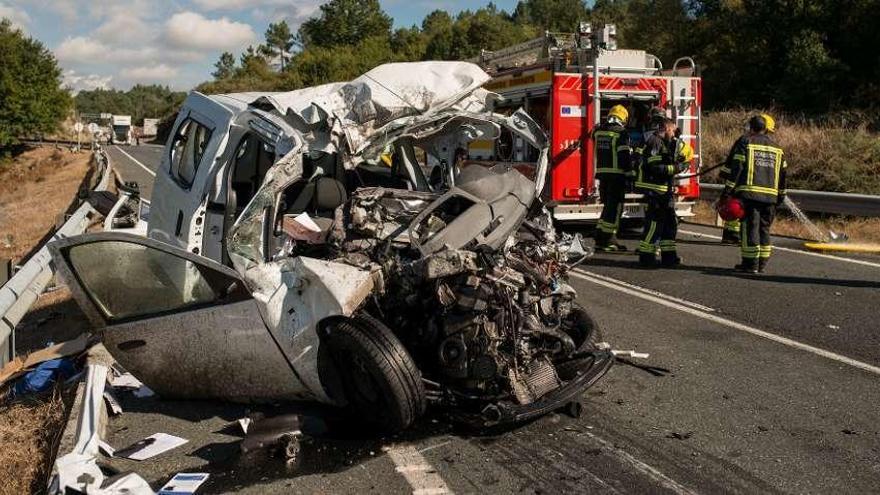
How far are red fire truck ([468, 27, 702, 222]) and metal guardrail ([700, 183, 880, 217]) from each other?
76.8 inches

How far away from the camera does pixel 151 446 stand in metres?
3.99

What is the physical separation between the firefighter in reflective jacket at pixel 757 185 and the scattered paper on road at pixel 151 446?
20.4 ft

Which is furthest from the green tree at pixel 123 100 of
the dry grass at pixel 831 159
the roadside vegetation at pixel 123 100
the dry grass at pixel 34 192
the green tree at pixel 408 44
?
the dry grass at pixel 831 159

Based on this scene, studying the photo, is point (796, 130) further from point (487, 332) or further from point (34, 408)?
point (34, 408)

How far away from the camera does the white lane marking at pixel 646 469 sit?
3400mm

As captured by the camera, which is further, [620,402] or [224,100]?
[224,100]

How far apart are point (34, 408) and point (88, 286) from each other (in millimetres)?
998

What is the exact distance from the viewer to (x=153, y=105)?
143 metres

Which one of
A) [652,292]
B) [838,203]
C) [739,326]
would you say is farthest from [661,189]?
[838,203]

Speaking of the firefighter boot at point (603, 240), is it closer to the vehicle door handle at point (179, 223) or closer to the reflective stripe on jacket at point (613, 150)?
the reflective stripe on jacket at point (613, 150)

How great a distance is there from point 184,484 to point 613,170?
23.6 feet

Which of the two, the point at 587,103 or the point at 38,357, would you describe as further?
the point at 587,103

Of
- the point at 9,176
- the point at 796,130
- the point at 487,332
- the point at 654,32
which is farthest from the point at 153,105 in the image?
the point at 487,332

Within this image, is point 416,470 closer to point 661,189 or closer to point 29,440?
point 29,440
